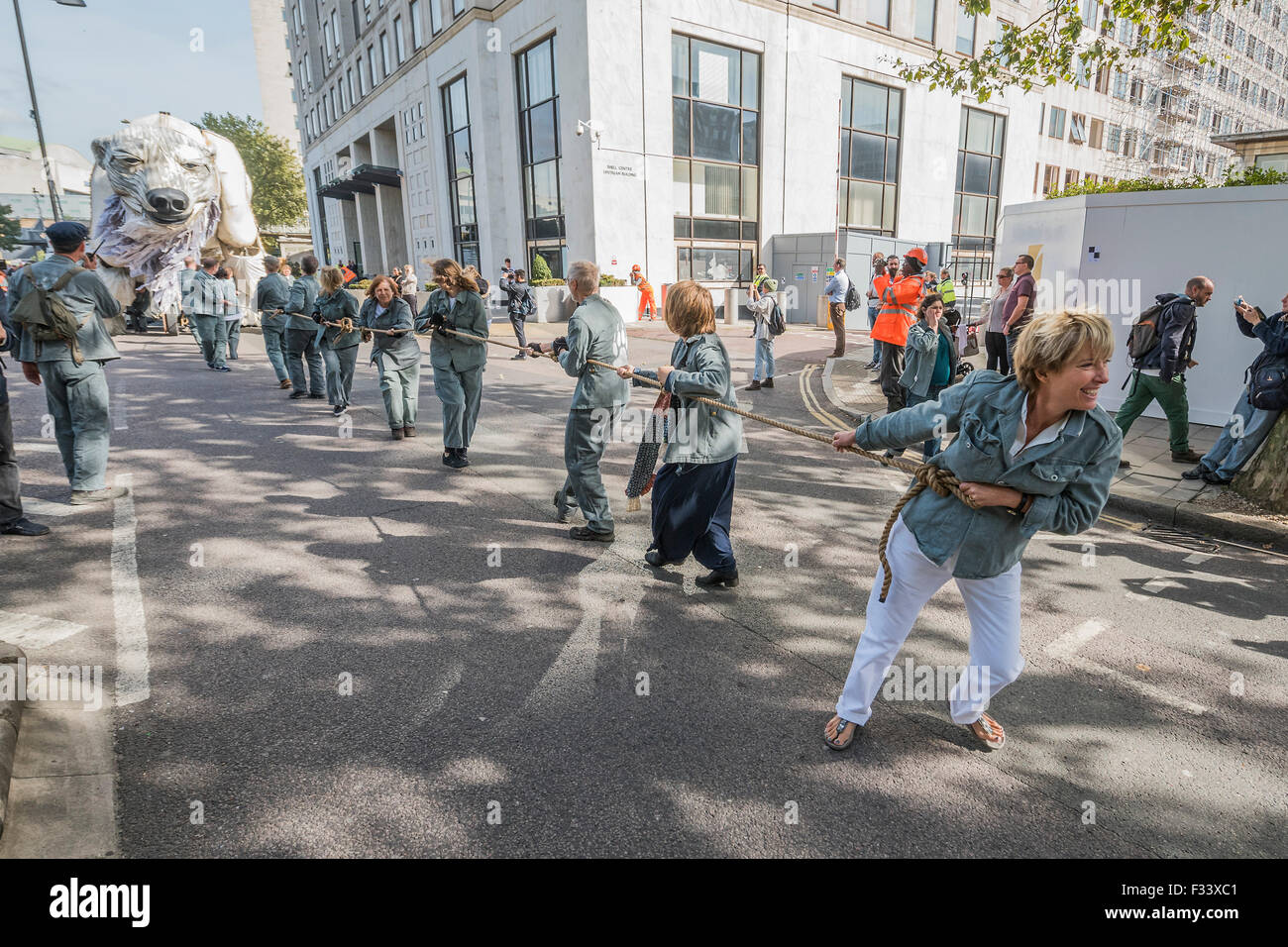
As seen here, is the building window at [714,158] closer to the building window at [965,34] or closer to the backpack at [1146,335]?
the building window at [965,34]

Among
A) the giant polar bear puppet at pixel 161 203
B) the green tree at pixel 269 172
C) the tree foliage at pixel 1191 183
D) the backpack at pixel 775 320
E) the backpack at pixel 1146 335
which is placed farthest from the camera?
the green tree at pixel 269 172

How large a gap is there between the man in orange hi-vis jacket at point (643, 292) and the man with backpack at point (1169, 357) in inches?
658

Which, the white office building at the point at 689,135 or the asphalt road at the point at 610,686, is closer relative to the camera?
the asphalt road at the point at 610,686

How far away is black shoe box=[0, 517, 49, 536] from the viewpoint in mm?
5234

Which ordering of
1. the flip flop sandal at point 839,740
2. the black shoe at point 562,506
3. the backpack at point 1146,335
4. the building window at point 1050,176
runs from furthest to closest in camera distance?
the building window at point 1050,176 → the backpack at point 1146,335 → the black shoe at point 562,506 → the flip flop sandal at point 839,740

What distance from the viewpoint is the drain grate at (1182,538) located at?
539 centimetres

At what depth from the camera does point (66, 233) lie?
5.62m

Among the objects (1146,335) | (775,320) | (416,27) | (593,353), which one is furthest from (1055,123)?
(593,353)

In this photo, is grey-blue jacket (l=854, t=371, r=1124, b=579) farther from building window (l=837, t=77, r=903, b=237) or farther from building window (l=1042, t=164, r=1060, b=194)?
building window (l=1042, t=164, r=1060, b=194)

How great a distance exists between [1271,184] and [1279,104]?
7572 centimetres

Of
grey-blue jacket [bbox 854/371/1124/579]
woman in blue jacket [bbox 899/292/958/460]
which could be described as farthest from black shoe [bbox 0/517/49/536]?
woman in blue jacket [bbox 899/292/958/460]

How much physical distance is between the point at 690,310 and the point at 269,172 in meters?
67.2

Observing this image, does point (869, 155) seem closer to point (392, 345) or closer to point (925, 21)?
point (925, 21)

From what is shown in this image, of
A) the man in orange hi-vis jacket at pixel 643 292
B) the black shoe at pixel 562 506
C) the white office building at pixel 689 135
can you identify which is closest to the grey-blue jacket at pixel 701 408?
the black shoe at pixel 562 506
